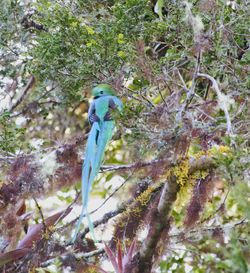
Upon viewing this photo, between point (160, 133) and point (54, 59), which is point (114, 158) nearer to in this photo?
point (54, 59)

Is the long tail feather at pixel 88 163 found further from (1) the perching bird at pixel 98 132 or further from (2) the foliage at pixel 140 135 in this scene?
(2) the foliage at pixel 140 135

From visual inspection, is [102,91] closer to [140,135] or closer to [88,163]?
[88,163]

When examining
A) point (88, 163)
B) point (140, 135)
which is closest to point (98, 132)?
point (88, 163)

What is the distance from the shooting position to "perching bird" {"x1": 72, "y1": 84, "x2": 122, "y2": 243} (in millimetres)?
2438

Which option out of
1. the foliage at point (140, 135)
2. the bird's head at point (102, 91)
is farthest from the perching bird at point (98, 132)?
the foliage at point (140, 135)

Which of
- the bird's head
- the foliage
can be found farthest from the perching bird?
the foliage

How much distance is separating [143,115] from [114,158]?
6.10 feet

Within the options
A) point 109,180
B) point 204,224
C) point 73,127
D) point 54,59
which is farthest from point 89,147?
point 73,127

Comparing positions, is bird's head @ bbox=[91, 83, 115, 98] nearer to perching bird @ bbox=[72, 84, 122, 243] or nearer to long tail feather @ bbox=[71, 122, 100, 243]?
perching bird @ bbox=[72, 84, 122, 243]

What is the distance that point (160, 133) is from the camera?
2023mm

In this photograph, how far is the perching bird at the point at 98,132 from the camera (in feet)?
8.00

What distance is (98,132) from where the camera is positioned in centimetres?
275

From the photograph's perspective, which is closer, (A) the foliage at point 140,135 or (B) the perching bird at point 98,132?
(A) the foliage at point 140,135

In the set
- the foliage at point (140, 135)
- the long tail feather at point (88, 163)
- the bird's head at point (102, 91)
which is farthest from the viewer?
the bird's head at point (102, 91)
